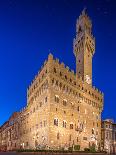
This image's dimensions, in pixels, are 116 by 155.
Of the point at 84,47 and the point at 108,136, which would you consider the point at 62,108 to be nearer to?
the point at 84,47

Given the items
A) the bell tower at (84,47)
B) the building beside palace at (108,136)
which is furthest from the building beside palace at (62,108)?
the building beside palace at (108,136)

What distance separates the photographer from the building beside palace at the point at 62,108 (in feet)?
218

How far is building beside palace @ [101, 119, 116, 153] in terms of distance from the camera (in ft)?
295

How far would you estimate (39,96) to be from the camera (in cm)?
7306

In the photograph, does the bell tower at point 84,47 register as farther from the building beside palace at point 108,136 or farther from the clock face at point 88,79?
the building beside palace at point 108,136

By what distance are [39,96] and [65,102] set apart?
727 cm

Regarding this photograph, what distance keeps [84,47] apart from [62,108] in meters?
28.8

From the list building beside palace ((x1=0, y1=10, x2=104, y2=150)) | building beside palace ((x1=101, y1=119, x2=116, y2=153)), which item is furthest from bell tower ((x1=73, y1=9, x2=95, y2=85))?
building beside palace ((x1=101, y1=119, x2=116, y2=153))

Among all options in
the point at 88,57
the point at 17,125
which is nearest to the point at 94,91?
the point at 88,57

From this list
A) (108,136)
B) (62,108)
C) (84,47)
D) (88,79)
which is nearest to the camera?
(62,108)

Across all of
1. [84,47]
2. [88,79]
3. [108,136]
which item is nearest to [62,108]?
[88,79]

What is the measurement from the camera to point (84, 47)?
90688 millimetres

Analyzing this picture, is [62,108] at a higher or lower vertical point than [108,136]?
higher

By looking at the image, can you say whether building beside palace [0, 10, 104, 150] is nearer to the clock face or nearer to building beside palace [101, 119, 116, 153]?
the clock face
